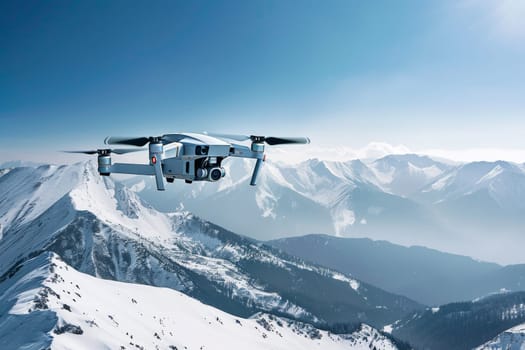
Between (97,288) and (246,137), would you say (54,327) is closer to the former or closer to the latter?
(97,288)

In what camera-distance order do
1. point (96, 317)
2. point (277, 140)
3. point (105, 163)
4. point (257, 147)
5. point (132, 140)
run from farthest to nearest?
point (96, 317), point (277, 140), point (257, 147), point (105, 163), point (132, 140)

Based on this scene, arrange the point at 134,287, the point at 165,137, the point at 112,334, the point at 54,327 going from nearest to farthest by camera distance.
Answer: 1. the point at 165,137
2. the point at 54,327
3. the point at 112,334
4. the point at 134,287

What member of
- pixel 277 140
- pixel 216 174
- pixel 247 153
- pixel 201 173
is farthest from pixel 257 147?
pixel 201 173

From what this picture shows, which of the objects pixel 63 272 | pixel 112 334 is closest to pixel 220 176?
pixel 112 334

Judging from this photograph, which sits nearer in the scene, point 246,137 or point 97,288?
point 246,137

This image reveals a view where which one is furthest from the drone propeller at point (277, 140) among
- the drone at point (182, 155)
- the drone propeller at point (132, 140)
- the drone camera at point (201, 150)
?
the drone propeller at point (132, 140)

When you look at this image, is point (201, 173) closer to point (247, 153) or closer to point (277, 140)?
point (247, 153)

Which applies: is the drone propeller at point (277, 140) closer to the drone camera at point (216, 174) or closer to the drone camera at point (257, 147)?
the drone camera at point (257, 147)
